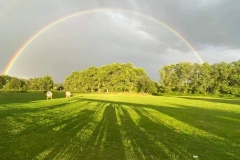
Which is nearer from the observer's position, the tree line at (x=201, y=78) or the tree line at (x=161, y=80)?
the tree line at (x=201, y=78)

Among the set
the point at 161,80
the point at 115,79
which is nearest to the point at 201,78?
the point at 161,80

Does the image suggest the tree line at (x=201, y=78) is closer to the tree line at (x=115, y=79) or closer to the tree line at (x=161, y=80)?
the tree line at (x=161, y=80)

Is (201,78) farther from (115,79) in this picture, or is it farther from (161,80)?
(115,79)

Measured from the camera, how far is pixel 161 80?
150 meters

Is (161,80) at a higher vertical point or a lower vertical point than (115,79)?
lower

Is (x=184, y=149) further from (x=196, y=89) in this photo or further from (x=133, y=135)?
(x=196, y=89)

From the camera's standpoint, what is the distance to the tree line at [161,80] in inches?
5113

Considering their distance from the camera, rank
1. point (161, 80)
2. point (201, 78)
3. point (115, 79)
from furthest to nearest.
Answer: point (115, 79)
point (161, 80)
point (201, 78)

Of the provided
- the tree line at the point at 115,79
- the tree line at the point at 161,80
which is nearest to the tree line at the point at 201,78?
the tree line at the point at 161,80

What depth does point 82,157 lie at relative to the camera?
812cm

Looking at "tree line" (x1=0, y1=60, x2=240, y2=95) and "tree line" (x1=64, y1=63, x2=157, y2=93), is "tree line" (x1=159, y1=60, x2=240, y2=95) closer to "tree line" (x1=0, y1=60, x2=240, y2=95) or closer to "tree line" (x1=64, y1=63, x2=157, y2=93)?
"tree line" (x1=0, y1=60, x2=240, y2=95)

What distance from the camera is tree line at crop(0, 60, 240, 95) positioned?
129875mm

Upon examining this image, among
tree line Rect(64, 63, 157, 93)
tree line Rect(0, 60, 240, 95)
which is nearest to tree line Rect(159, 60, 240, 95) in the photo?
tree line Rect(0, 60, 240, 95)

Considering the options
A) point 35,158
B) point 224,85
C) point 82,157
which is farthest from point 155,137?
point 224,85
